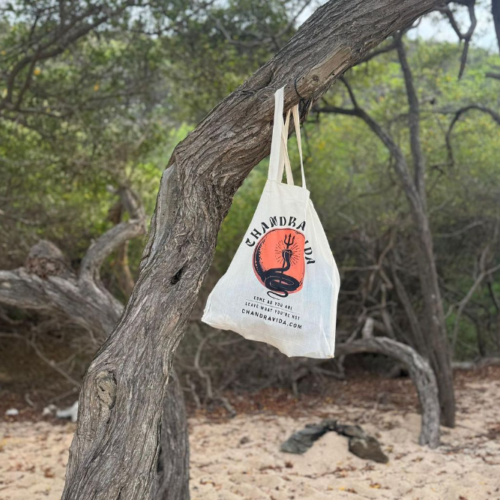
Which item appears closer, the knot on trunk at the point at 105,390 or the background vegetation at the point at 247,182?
the knot on trunk at the point at 105,390

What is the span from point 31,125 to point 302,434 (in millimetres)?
4366

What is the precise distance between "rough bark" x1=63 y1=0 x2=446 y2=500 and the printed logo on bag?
26 cm

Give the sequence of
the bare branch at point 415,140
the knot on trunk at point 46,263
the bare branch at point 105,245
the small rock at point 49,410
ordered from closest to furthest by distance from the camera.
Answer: the knot on trunk at point 46,263, the bare branch at point 105,245, the bare branch at point 415,140, the small rock at point 49,410

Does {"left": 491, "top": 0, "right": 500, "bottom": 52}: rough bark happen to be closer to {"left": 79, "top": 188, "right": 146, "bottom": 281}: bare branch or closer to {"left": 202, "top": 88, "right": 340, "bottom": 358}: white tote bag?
{"left": 202, "top": 88, "right": 340, "bottom": 358}: white tote bag

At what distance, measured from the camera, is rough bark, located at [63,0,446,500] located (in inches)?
81.7

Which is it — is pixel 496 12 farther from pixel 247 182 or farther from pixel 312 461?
pixel 247 182

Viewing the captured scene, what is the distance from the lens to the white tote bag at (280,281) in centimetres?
213

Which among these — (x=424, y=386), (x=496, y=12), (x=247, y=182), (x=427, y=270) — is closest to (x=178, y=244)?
(x=496, y=12)

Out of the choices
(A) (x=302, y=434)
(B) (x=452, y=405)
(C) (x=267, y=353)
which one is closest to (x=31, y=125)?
(C) (x=267, y=353)

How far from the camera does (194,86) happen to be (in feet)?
24.2

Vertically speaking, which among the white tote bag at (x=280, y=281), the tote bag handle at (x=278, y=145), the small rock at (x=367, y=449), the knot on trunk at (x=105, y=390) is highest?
the tote bag handle at (x=278, y=145)

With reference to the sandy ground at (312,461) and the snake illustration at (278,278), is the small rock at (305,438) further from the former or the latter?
the snake illustration at (278,278)

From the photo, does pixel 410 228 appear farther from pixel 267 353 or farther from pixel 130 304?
pixel 130 304

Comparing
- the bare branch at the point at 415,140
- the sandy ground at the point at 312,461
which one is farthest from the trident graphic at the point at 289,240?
the bare branch at the point at 415,140
